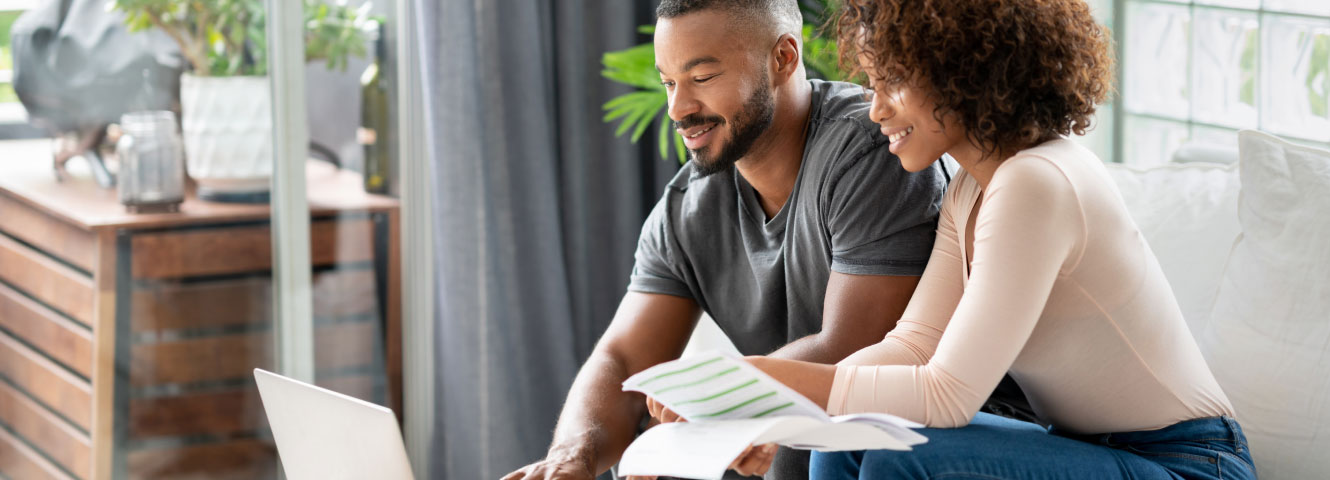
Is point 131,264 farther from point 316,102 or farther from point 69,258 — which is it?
Result: point 316,102

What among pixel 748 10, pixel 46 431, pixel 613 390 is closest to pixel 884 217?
pixel 748 10

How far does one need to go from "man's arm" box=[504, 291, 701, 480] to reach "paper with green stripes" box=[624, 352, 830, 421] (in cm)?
35

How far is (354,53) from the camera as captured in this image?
8.64ft

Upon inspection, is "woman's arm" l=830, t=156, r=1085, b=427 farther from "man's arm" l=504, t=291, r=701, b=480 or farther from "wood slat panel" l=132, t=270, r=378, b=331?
"wood slat panel" l=132, t=270, r=378, b=331

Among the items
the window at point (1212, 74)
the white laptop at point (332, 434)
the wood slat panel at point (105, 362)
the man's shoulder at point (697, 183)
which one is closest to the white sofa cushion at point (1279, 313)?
the window at point (1212, 74)

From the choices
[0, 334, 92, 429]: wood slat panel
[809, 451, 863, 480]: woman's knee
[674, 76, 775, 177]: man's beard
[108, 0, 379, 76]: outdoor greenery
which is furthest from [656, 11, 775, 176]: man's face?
[0, 334, 92, 429]: wood slat panel

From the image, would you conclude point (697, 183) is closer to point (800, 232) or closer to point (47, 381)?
point (800, 232)

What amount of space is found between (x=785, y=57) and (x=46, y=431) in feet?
5.85

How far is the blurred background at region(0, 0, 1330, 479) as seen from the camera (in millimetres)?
2393

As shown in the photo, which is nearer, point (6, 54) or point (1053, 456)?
point (1053, 456)

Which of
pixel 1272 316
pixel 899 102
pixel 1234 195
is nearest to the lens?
pixel 899 102

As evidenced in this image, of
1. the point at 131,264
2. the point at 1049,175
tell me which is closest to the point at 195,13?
the point at 131,264

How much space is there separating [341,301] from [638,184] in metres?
0.75

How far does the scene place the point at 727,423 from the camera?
44.3 inches
